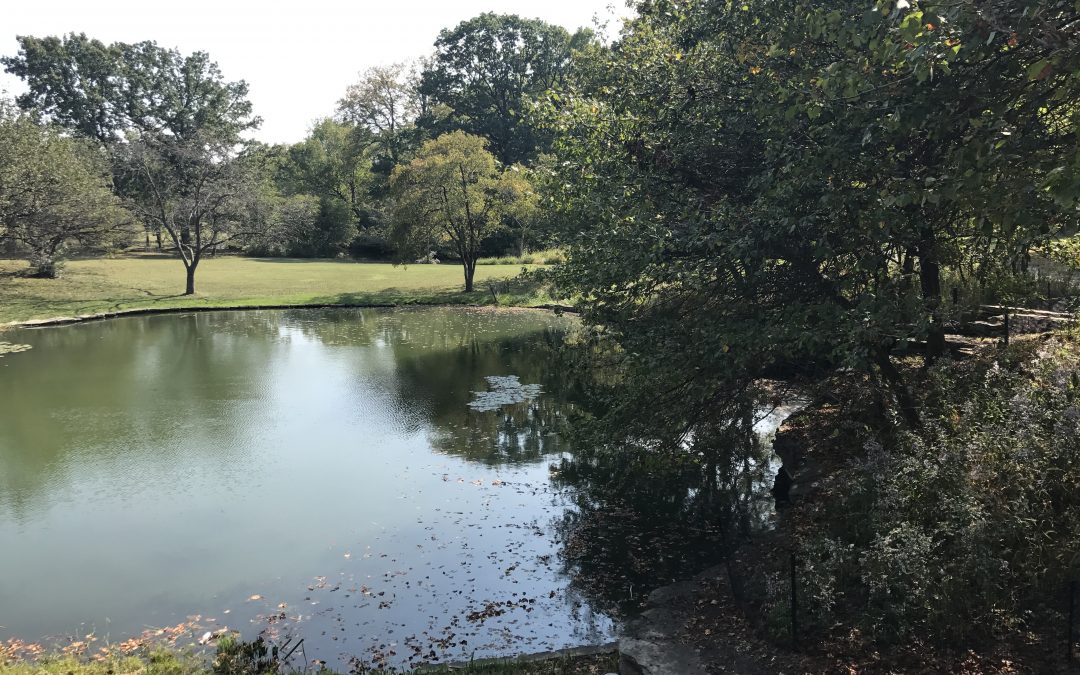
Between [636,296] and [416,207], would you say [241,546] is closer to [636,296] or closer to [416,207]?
[636,296]

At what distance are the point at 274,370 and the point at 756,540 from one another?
18140mm

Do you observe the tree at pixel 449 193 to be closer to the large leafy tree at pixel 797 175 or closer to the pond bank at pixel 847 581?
the large leafy tree at pixel 797 175

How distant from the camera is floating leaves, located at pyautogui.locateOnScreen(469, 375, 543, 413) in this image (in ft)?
64.5

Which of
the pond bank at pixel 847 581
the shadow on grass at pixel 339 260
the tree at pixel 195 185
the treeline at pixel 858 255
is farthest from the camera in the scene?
the shadow on grass at pixel 339 260

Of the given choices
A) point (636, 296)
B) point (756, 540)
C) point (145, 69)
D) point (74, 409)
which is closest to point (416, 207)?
point (74, 409)

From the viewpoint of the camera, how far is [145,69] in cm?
6625

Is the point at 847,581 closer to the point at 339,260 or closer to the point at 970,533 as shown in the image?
the point at 970,533

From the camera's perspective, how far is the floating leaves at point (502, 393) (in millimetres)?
19656

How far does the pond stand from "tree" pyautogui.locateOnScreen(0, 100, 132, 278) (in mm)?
12488

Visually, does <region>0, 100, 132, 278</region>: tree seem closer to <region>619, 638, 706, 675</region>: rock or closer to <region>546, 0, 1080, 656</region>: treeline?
<region>546, 0, 1080, 656</region>: treeline

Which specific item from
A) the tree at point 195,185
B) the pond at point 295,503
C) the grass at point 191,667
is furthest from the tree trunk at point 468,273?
the grass at point 191,667

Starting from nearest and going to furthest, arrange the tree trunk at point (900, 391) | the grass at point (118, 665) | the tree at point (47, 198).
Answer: the grass at point (118, 665) → the tree trunk at point (900, 391) → the tree at point (47, 198)

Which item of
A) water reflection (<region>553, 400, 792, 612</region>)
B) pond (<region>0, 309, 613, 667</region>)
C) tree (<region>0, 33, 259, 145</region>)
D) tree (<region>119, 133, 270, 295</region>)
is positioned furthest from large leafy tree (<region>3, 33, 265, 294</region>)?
water reflection (<region>553, 400, 792, 612</region>)

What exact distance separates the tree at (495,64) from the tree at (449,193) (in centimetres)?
2797
